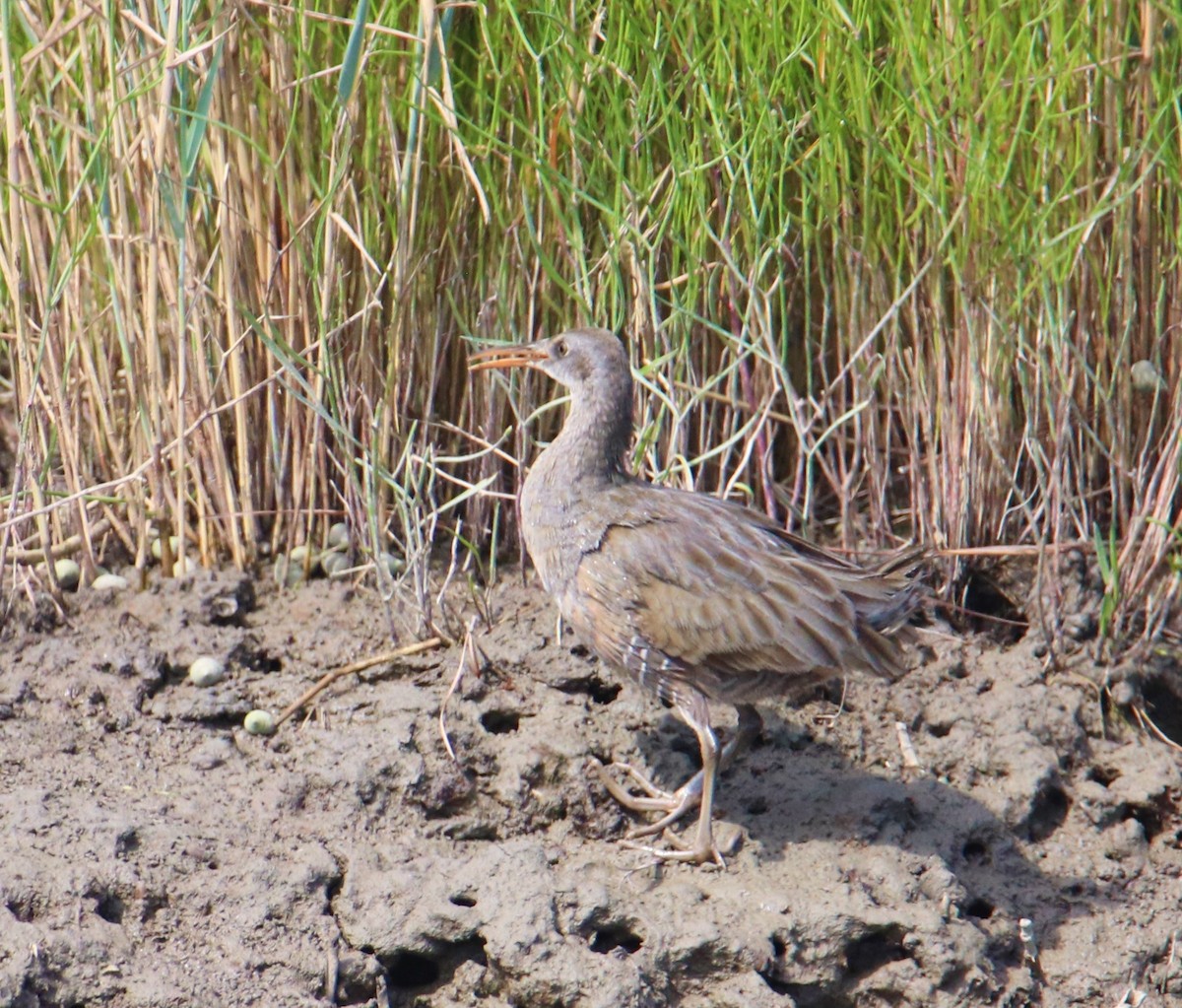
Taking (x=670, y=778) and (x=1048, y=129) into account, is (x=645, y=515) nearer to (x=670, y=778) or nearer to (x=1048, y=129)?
(x=670, y=778)

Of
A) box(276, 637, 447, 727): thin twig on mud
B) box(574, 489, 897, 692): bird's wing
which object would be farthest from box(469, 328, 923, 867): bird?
box(276, 637, 447, 727): thin twig on mud

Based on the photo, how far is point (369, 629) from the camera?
471cm

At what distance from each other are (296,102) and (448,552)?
1.53 metres

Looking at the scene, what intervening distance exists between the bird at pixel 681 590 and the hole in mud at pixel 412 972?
26.2 inches

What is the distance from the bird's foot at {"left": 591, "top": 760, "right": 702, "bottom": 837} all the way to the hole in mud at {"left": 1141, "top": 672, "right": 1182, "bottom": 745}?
4.98 ft

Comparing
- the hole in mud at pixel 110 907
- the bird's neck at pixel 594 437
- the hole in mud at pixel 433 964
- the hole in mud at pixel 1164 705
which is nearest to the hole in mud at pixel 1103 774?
the hole in mud at pixel 1164 705

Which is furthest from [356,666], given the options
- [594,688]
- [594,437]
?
[594,437]

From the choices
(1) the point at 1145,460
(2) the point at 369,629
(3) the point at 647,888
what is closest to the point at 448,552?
(2) the point at 369,629

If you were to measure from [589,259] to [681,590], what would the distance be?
124 centimetres

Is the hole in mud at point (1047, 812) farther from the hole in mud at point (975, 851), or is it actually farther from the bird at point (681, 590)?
the bird at point (681, 590)

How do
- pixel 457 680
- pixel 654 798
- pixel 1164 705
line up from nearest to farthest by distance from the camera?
pixel 654 798
pixel 457 680
pixel 1164 705

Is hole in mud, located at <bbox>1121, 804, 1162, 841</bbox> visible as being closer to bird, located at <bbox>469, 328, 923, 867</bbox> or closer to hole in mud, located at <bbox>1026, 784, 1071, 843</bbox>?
hole in mud, located at <bbox>1026, 784, 1071, 843</bbox>

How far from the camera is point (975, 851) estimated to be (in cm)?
428

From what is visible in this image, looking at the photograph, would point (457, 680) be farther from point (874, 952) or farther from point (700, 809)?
point (874, 952)
